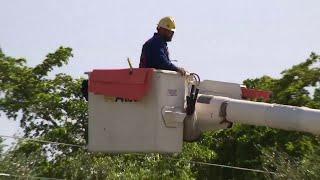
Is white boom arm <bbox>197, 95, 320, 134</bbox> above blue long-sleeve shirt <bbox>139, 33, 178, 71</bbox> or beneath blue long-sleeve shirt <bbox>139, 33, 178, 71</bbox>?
beneath

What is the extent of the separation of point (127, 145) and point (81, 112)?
13752 millimetres

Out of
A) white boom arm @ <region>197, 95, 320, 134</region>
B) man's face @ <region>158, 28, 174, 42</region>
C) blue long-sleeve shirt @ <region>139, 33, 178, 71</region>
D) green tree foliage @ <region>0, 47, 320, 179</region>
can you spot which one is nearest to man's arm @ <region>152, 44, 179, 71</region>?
blue long-sleeve shirt @ <region>139, 33, 178, 71</region>

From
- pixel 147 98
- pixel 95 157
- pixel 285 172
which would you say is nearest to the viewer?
pixel 147 98

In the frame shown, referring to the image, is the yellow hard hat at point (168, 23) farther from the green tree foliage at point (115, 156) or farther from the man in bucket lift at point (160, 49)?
the green tree foliage at point (115, 156)

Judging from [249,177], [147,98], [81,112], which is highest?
[147,98]

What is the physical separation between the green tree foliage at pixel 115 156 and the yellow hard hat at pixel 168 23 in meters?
8.50

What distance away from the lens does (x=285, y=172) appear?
1246 cm

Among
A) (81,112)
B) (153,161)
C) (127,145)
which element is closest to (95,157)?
(153,161)

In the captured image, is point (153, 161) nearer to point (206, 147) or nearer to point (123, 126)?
point (206, 147)

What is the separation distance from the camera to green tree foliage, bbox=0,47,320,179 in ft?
61.2

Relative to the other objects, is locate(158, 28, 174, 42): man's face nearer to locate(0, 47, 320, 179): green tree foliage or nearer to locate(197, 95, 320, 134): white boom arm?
locate(197, 95, 320, 134): white boom arm

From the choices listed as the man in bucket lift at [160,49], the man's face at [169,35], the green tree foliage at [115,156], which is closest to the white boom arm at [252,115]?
the man in bucket lift at [160,49]

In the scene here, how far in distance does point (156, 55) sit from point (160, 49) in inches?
2.9

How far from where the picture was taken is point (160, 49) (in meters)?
8.80
